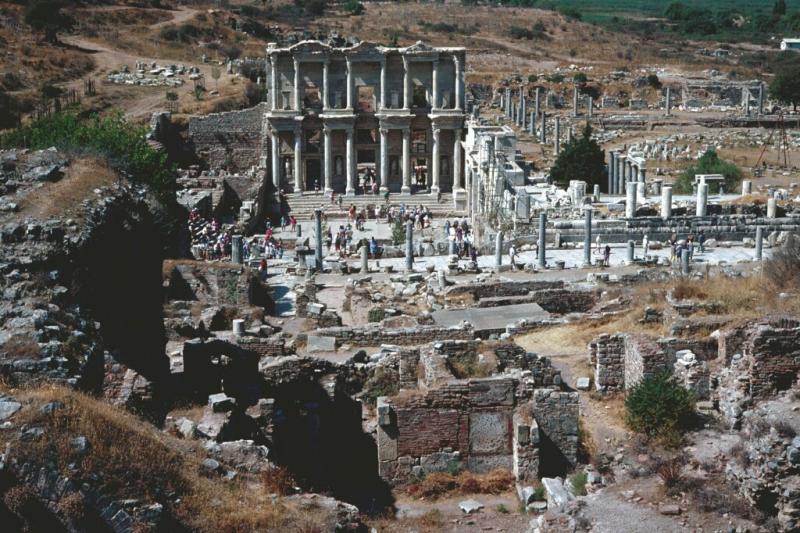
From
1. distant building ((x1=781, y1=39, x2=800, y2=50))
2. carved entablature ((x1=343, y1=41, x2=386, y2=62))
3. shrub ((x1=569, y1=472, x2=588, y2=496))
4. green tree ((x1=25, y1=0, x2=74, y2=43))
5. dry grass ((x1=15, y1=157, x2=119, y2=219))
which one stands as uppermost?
green tree ((x1=25, y1=0, x2=74, y2=43))

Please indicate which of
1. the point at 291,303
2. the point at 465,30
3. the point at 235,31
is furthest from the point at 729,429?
the point at 465,30

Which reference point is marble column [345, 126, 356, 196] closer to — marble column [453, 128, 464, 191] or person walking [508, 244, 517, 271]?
marble column [453, 128, 464, 191]

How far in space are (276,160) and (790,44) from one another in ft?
363

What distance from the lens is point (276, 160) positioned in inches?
2697

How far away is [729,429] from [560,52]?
12466 centimetres

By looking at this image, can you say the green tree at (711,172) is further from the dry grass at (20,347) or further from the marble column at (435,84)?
the dry grass at (20,347)

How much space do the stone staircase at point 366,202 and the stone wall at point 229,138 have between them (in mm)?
7787

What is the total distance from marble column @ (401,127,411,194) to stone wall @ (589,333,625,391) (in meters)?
42.9

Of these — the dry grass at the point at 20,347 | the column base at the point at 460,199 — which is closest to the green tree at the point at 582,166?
the column base at the point at 460,199

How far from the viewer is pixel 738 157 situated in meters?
81.2

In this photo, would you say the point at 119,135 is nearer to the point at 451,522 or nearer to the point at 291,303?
the point at 291,303

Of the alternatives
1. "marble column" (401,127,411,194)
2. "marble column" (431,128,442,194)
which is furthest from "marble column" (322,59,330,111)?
"marble column" (431,128,442,194)

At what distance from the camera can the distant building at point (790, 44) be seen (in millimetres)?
158250

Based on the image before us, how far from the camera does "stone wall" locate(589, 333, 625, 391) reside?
24.6 metres
